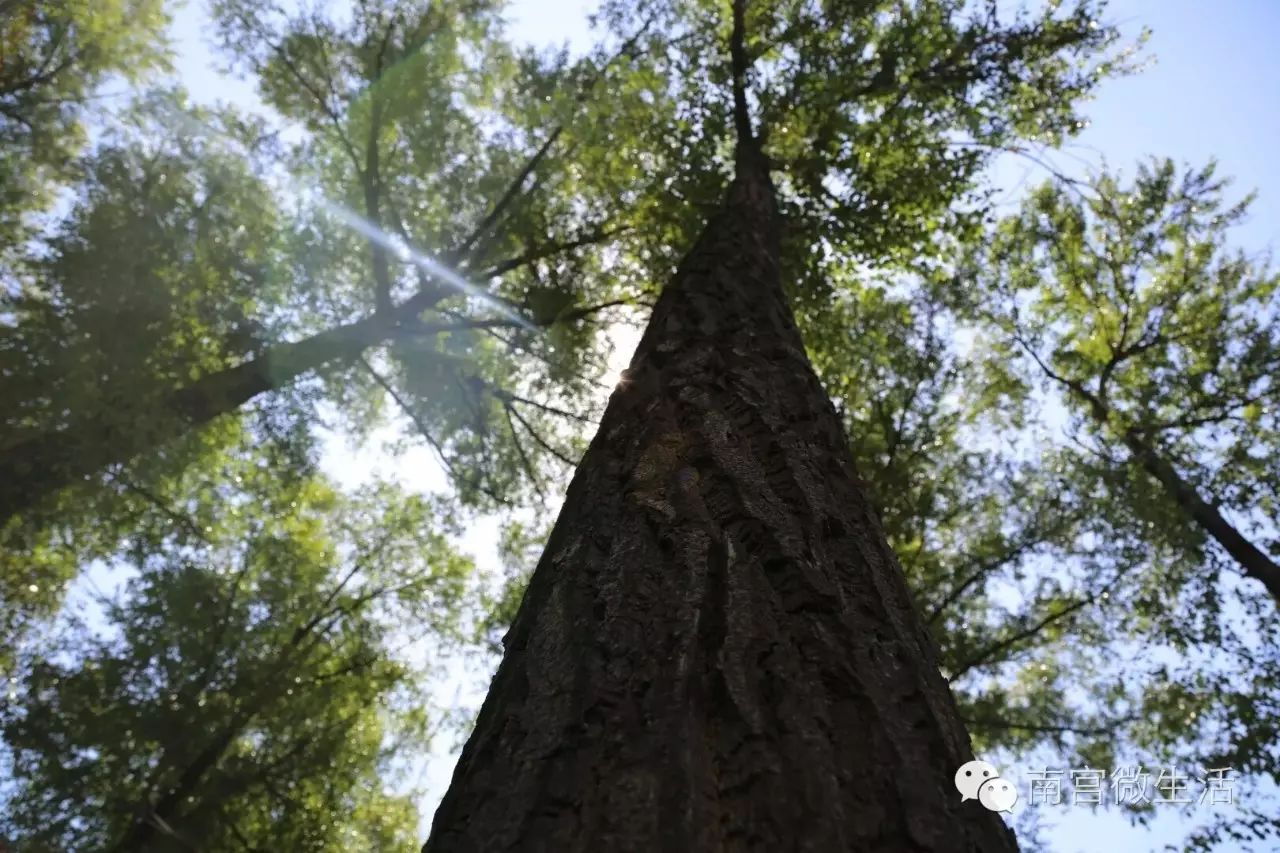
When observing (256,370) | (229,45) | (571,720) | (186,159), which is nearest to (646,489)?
(571,720)

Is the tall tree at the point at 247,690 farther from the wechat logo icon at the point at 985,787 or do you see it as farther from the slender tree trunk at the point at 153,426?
the wechat logo icon at the point at 985,787

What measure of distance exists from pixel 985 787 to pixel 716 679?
0.42m

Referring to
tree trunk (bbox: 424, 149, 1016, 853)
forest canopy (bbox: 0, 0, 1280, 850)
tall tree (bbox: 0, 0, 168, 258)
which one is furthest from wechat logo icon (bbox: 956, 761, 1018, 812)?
tall tree (bbox: 0, 0, 168, 258)

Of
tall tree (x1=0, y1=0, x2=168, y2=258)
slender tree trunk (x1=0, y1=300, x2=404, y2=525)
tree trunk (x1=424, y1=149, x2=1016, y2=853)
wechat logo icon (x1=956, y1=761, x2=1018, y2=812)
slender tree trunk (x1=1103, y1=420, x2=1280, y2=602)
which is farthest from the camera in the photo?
tall tree (x1=0, y1=0, x2=168, y2=258)

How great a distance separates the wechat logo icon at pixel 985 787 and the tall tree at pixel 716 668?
31 millimetres

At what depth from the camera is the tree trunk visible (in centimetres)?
93

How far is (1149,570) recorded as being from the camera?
9.47 meters

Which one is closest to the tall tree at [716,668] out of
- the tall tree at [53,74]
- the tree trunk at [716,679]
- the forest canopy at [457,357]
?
the tree trunk at [716,679]

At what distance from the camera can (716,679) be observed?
1117mm

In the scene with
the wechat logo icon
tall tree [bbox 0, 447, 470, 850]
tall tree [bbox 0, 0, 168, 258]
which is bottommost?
the wechat logo icon

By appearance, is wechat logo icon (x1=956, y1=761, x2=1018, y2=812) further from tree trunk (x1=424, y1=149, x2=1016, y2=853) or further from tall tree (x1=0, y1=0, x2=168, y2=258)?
tall tree (x1=0, y1=0, x2=168, y2=258)

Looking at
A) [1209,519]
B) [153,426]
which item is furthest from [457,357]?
[1209,519]

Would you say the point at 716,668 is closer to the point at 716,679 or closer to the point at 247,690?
the point at 716,679

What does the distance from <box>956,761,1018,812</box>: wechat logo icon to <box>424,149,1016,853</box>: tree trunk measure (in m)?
0.02
